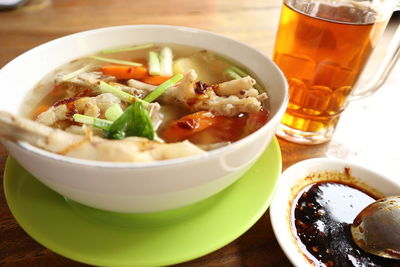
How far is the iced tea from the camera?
111 centimetres

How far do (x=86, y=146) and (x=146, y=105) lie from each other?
0.31 metres

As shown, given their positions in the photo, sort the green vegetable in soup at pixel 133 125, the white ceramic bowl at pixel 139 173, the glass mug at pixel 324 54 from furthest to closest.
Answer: the glass mug at pixel 324 54
the green vegetable in soup at pixel 133 125
the white ceramic bowl at pixel 139 173

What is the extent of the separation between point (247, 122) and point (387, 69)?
2.22 feet

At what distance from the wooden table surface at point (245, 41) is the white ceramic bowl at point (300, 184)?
0.15ft

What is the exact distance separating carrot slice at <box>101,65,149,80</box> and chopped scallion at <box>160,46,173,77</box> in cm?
6

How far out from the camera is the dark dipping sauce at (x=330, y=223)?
2.56 ft

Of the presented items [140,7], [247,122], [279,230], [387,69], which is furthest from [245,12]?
[279,230]

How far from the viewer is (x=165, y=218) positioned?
2.55 feet

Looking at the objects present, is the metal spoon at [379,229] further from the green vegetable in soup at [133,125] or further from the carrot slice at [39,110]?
the carrot slice at [39,110]

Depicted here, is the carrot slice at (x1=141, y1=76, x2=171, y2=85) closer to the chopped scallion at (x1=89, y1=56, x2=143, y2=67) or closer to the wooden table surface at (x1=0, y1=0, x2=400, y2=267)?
the chopped scallion at (x1=89, y1=56, x2=143, y2=67)

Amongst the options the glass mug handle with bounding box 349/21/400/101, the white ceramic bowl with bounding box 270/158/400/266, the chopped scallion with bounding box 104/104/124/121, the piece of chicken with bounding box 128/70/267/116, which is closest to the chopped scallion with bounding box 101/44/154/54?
the piece of chicken with bounding box 128/70/267/116

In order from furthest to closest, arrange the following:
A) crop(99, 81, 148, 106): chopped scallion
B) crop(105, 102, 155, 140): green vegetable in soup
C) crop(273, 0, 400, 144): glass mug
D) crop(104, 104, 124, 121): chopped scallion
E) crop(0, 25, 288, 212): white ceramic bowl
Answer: crop(273, 0, 400, 144): glass mug → crop(99, 81, 148, 106): chopped scallion → crop(104, 104, 124, 121): chopped scallion → crop(105, 102, 155, 140): green vegetable in soup → crop(0, 25, 288, 212): white ceramic bowl

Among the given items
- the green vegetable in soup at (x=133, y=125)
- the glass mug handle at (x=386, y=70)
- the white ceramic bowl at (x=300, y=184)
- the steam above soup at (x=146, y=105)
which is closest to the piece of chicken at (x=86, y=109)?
the steam above soup at (x=146, y=105)

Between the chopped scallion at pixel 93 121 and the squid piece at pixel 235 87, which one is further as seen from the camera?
the squid piece at pixel 235 87
